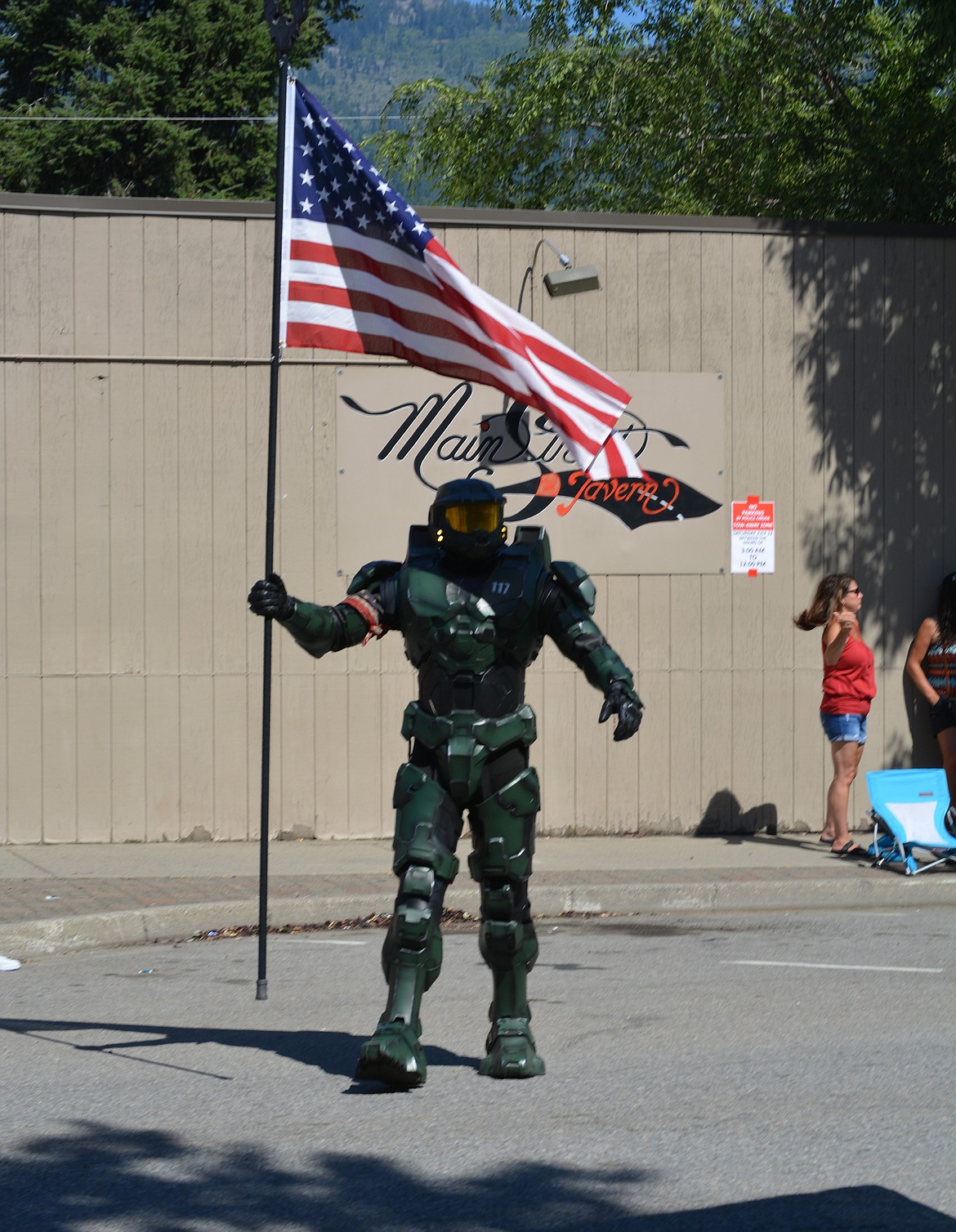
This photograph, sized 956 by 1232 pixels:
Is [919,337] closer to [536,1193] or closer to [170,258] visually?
[170,258]

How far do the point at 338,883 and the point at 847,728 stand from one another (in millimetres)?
3723

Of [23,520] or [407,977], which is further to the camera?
[23,520]

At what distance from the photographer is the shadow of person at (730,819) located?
39.3 feet

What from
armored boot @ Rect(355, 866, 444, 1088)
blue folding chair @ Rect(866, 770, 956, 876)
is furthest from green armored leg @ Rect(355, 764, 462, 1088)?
blue folding chair @ Rect(866, 770, 956, 876)

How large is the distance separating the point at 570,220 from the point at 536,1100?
→ 7768 mm

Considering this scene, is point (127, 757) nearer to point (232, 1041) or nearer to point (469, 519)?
point (232, 1041)

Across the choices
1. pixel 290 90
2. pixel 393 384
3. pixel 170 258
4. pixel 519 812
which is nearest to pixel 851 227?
pixel 393 384

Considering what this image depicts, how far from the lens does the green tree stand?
96.9 ft

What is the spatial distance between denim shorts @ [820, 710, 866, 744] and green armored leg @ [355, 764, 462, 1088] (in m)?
5.96

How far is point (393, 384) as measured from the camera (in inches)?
454

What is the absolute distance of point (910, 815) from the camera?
1074cm

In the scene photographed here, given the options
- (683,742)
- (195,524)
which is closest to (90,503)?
(195,524)

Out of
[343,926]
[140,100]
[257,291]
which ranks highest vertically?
[140,100]

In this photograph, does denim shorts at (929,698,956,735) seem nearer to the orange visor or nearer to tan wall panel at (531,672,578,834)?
tan wall panel at (531,672,578,834)
